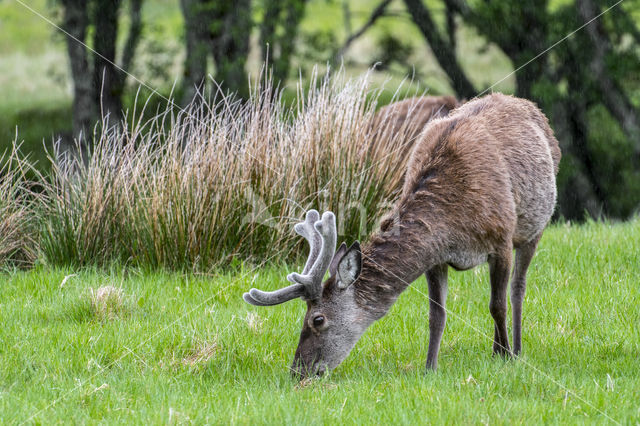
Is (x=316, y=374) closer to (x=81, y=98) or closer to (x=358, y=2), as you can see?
(x=81, y=98)

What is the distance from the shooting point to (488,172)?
542 cm

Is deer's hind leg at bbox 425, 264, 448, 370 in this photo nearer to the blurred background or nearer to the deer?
the deer

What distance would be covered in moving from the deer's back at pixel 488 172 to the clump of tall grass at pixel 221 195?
205cm

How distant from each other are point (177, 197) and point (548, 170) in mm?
3439

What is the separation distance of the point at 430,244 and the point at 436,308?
652mm

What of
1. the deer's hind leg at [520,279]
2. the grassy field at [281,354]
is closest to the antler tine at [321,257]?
the grassy field at [281,354]

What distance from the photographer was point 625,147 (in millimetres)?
15430

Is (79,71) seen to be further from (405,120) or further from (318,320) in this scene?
(318,320)

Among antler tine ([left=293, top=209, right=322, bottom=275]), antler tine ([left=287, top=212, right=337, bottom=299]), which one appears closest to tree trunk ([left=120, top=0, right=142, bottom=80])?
antler tine ([left=293, top=209, right=322, bottom=275])

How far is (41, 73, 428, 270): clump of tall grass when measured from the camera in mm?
7867

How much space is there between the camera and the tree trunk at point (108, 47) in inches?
618

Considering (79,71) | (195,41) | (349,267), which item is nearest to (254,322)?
(349,267)

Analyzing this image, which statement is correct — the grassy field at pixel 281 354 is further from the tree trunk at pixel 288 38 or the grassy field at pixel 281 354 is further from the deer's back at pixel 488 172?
the tree trunk at pixel 288 38

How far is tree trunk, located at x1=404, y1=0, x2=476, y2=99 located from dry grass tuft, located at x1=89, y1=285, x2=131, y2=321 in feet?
32.3
